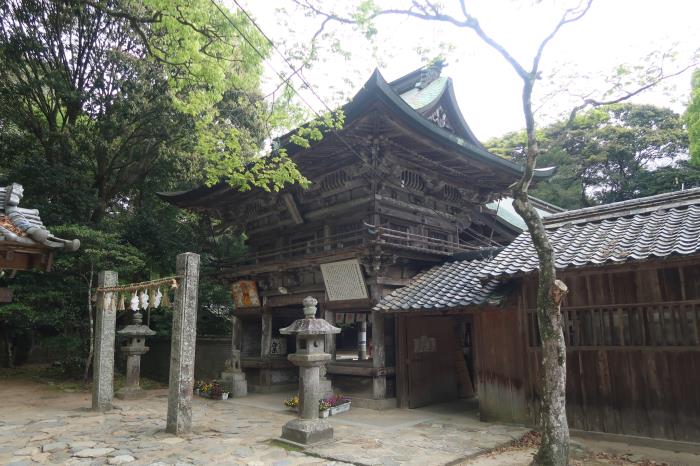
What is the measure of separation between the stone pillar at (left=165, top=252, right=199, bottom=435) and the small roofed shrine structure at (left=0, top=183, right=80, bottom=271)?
9.80 feet

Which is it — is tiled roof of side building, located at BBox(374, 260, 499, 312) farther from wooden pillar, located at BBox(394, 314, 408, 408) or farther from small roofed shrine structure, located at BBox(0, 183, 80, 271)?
small roofed shrine structure, located at BBox(0, 183, 80, 271)

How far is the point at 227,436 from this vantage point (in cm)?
930

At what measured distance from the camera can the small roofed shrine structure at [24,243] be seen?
6248 millimetres

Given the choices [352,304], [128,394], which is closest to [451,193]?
Result: [352,304]

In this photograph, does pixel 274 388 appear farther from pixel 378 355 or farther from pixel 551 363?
pixel 551 363

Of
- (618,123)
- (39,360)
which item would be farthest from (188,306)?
(618,123)

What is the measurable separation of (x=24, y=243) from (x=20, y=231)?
37 centimetres

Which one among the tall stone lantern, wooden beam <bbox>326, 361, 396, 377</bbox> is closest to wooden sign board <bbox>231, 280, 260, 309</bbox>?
wooden beam <bbox>326, 361, 396, 377</bbox>

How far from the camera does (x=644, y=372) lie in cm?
842

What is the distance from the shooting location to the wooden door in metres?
12.9

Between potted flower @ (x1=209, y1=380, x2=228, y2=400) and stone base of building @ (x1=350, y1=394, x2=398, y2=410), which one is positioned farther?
potted flower @ (x1=209, y1=380, x2=228, y2=400)

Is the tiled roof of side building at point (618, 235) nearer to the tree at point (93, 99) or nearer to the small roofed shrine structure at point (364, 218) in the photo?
the small roofed shrine structure at point (364, 218)

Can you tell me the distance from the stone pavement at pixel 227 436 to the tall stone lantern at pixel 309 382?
300 mm

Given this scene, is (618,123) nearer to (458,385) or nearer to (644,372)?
(458,385)
